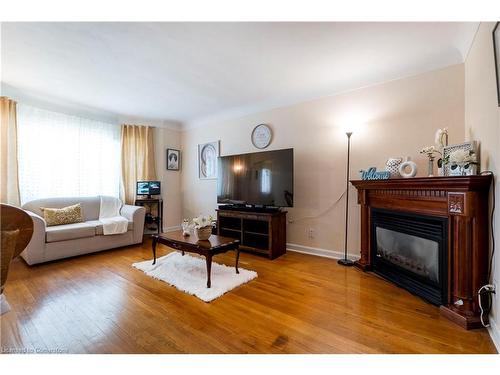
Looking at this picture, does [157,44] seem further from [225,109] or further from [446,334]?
[446,334]

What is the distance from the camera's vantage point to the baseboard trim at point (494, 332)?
4.63 ft

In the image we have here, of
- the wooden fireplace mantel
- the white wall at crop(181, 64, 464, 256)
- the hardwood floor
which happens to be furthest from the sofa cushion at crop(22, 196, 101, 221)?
the wooden fireplace mantel

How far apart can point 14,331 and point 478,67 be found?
13.1 feet

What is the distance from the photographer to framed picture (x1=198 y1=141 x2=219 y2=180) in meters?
4.46

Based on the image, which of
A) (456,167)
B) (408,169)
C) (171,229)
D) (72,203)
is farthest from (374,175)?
(72,203)

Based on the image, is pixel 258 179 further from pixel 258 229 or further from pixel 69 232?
pixel 69 232

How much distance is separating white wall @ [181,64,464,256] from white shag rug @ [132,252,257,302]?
131 cm

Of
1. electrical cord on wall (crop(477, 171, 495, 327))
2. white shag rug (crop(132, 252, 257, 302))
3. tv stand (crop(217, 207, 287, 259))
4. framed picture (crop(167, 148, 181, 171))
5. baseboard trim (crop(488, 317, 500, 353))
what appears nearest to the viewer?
baseboard trim (crop(488, 317, 500, 353))

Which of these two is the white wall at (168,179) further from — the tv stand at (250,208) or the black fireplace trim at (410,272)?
the black fireplace trim at (410,272)

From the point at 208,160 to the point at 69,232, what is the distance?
247 cm

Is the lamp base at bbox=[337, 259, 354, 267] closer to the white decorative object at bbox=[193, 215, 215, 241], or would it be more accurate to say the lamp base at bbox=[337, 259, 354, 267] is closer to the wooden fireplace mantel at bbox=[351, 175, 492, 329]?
the wooden fireplace mantel at bbox=[351, 175, 492, 329]

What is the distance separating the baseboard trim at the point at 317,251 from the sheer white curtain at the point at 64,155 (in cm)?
335

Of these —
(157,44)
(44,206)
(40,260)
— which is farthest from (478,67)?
(44,206)

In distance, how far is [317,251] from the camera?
3.28 meters
